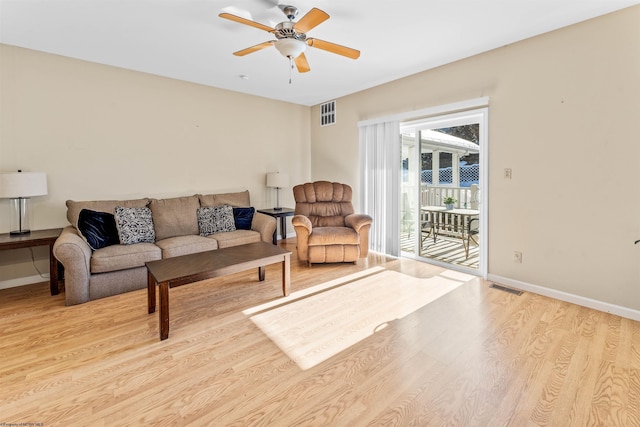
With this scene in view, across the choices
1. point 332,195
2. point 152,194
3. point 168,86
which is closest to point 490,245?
point 332,195

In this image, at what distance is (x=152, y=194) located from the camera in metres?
4.29

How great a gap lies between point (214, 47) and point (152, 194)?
2.16m

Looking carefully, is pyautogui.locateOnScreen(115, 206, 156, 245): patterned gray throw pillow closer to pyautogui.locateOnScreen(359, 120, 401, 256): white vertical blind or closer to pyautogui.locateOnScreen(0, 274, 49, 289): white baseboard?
pyautogui.locateOnScreen(0, 274, 49, 289): white baseboard

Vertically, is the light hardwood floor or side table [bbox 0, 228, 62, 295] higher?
side table [bbox 0, 228, 62, 295]

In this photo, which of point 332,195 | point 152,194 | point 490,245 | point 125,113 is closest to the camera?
point 490,245

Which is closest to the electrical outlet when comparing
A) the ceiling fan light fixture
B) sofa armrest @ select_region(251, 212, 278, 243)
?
sofa armrest @ select_region(251, 212, 278, 243)

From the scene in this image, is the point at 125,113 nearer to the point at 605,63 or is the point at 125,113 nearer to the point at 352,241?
the point at 352,241

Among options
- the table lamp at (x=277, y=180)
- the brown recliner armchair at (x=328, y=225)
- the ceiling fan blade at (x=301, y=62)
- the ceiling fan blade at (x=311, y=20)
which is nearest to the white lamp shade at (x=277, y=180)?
the table lamp at (x=277, y=180)

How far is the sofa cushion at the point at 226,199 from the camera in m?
4.41

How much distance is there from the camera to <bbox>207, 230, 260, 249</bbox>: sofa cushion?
3855 mm

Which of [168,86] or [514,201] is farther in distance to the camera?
[168,86]

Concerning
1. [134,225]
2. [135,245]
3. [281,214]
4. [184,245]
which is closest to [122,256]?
[135,245]

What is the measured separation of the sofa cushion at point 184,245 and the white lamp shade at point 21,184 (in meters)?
1.26

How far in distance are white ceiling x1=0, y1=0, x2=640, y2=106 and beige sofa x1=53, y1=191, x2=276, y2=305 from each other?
170 cm
